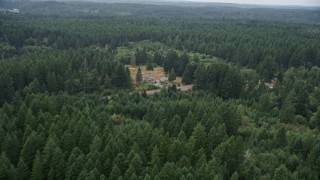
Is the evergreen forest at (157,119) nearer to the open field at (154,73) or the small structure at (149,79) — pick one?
the open field at (154,73)

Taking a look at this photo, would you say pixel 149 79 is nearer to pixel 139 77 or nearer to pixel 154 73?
pixel 139 77

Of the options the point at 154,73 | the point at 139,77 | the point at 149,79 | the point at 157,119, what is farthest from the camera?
the point at 154,73

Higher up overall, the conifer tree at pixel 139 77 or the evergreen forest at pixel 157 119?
the evergreen forest at pixel 157 119

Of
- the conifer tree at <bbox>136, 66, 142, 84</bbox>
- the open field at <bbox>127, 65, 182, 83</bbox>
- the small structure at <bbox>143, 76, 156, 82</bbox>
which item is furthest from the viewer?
the open field at <bbox>127, 65, 182, 83</bbox>

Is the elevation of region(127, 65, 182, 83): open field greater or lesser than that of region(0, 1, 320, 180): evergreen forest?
lesser

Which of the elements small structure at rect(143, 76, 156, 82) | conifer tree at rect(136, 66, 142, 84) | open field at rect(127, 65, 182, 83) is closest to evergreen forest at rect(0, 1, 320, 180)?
conifer tree at rect(136, 66, 142, 84)

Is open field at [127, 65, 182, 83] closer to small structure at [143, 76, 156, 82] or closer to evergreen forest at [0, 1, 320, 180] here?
evergreen forest at [0, 1, 320, 180]

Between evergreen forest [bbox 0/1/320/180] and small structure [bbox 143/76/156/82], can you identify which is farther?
small structure [bbox 143/76/156/82]

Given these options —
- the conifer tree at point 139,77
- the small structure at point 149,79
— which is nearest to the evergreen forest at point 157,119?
the conifer tree at point 139,77

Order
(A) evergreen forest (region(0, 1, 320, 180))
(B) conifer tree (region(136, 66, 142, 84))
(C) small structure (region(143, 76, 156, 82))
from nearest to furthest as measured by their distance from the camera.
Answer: (A) evergreen forest (region(0, 1, 320, 180)) → (B) conifer tree (region(136, 66, 142, 84)) → (C) small structure (region(143, 76, 156, 82))

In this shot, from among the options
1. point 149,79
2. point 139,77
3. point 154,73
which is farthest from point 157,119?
point 154,73

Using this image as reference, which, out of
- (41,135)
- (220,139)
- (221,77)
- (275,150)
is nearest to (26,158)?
(41,135)
